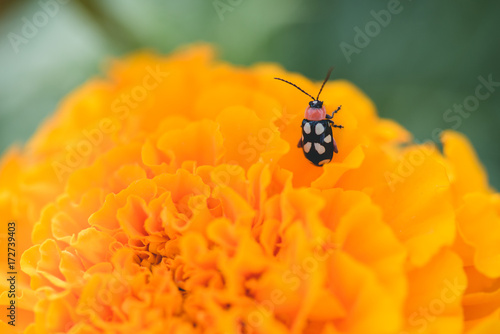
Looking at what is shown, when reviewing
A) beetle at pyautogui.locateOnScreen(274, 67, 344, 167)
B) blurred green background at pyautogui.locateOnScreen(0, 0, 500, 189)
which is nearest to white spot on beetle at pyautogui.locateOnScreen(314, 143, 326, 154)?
beetle at pyautogui.locateOnScreen(274, 67, 344, 167)

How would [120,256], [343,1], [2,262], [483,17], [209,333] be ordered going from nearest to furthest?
[209,333], [120,256], [2,262], [483,17], [343,1]

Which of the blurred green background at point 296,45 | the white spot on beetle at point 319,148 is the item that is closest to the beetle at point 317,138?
the white spot on beetle at point 319,148

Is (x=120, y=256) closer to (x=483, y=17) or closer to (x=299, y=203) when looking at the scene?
(x=299, y=203)

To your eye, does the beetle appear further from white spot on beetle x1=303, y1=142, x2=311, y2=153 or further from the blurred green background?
the blurred green background

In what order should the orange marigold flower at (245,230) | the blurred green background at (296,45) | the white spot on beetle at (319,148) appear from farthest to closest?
the blurred green background at (296,45), the white spot on beetle at (319,148), the orange marigold flower at (245,230)

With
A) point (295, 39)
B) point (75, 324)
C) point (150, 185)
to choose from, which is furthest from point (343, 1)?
point (75, 324)

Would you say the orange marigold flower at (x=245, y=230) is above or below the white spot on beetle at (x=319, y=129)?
below

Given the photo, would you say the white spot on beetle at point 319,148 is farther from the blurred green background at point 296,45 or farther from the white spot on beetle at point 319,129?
the blurred green background at point 296,45
